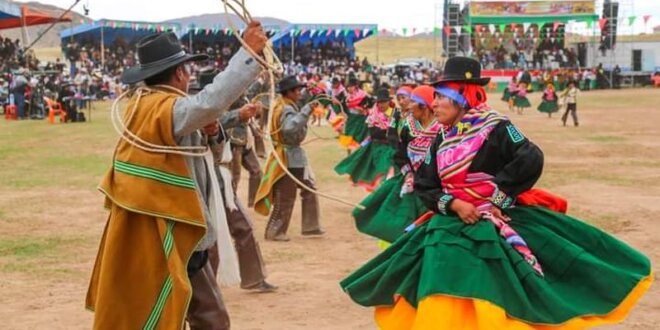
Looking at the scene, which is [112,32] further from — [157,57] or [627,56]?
[157,57]

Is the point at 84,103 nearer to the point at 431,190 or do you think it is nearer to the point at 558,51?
the point at 558,51

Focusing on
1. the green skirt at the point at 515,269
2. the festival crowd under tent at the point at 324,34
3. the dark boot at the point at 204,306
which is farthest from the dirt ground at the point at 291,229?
the festival crowd under tent at the point at 324,34

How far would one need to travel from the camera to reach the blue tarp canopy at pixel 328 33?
208 ft

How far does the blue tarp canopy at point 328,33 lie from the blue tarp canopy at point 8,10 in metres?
28.9

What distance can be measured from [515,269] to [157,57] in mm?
2100

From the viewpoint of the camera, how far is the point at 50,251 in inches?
416

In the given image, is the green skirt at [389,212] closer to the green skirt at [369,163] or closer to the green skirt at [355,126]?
the green skirt at [369,163]

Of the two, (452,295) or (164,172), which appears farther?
(452,295)

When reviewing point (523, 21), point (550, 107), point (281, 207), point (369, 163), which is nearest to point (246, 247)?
point (281, 207)

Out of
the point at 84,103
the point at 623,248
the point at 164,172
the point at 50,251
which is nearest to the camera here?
the point at 164,172

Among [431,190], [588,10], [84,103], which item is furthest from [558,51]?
[431,190]

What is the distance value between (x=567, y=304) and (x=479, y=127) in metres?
1.05

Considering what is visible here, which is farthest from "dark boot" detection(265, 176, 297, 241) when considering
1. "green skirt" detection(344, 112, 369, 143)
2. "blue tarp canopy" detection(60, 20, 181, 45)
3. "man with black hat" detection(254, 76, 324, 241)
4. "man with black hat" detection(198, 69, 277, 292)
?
"blue tarp canopy" detection(60, 20, 181, 45)

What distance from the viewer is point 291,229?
1225cm
